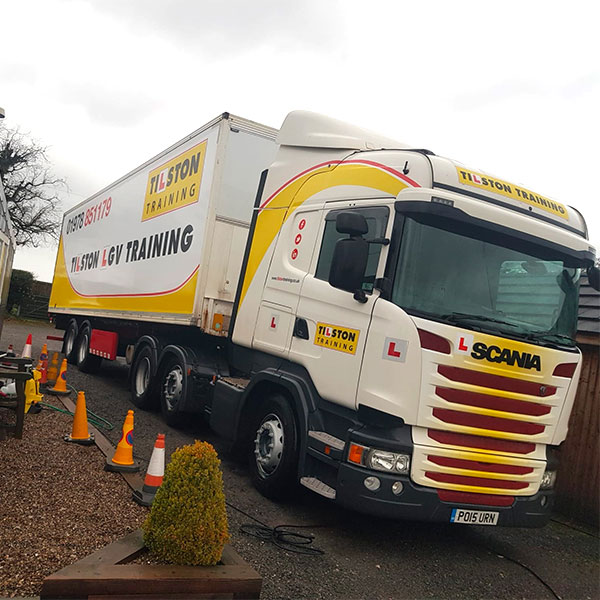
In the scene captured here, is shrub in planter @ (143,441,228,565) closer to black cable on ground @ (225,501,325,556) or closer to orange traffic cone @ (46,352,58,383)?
black cable on ground @ (225,501,325,556)

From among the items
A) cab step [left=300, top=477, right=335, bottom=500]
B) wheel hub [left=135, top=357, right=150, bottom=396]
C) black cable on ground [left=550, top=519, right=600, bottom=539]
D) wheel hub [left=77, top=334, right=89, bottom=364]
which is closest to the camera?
cab step [left=300, top=477, right=335, bottom=500]

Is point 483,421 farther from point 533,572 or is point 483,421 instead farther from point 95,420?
point 95,420

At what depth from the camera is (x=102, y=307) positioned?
37.9ft

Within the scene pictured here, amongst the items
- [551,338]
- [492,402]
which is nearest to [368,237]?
[492,402]

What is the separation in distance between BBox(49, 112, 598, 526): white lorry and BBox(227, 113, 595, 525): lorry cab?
13 mm

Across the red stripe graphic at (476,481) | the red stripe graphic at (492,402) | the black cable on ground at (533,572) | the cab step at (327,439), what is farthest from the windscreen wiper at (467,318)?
the black cable on ground at (533,572)

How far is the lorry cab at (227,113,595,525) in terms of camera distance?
4.55 metres

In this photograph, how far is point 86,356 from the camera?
12.6m

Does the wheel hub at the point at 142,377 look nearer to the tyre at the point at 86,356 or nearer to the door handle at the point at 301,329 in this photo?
the tyre at the point at 86,356

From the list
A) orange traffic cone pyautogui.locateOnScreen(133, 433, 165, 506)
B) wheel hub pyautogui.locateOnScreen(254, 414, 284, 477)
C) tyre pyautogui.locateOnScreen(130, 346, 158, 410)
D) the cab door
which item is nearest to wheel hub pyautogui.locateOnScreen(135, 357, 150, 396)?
tyre pyautogui.locateOnScreen(130, 346, 158, 410)

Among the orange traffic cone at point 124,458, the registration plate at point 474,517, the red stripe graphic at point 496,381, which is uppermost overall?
the red stripe graphic at point 496,381

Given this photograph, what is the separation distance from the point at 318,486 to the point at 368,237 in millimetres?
2081

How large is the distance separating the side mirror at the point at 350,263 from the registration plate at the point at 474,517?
1895 mm

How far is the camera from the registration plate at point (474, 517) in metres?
4.66
